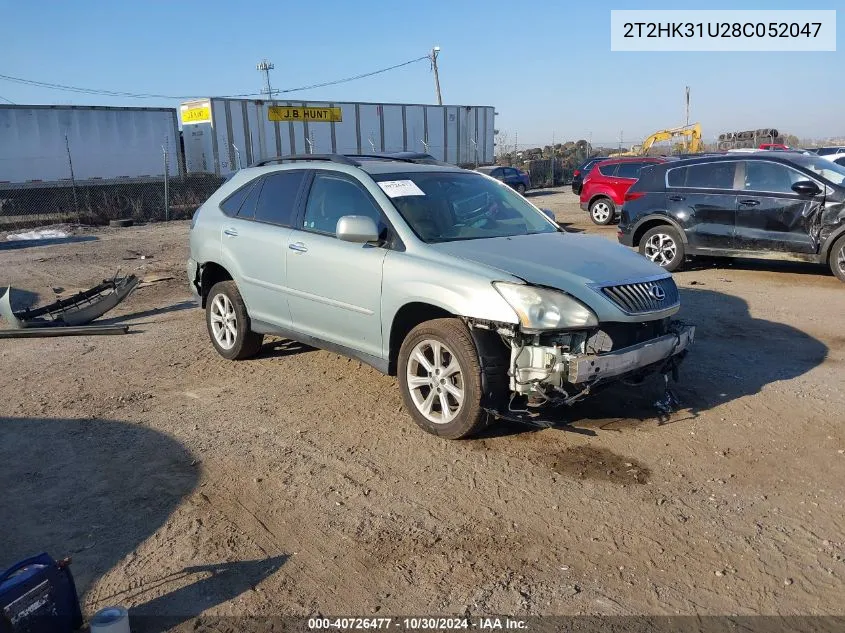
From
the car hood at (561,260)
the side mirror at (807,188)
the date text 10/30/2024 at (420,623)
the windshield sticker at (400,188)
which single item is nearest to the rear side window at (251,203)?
the windshield sticker at (400,188)

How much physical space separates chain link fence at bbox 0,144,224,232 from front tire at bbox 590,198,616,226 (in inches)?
484

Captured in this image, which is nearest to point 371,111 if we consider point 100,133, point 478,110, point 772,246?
point 478,110

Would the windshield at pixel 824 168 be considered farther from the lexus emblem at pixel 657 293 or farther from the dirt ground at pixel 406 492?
the lexus emblem at pixel 657 293

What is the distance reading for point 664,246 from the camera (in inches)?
419

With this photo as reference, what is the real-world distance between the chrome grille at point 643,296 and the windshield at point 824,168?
587cm

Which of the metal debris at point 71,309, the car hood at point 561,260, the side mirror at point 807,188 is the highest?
the side mirror at point 807,188

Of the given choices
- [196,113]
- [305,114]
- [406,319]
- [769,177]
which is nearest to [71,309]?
[406,319]

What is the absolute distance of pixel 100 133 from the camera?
77.6 feet

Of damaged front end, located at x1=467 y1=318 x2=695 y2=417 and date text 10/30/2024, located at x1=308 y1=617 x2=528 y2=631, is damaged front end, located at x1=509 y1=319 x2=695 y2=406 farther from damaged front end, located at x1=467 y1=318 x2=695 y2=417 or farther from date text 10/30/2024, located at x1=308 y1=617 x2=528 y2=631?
date text 10/30/2024, located at x1=308 y1=617 x2=528 y2=631

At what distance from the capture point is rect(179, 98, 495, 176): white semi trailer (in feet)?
86.8

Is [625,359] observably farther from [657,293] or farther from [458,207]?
[458,207]

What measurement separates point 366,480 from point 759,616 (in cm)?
211

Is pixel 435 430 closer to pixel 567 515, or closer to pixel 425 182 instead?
pixel 567 515

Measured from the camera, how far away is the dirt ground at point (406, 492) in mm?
3109
